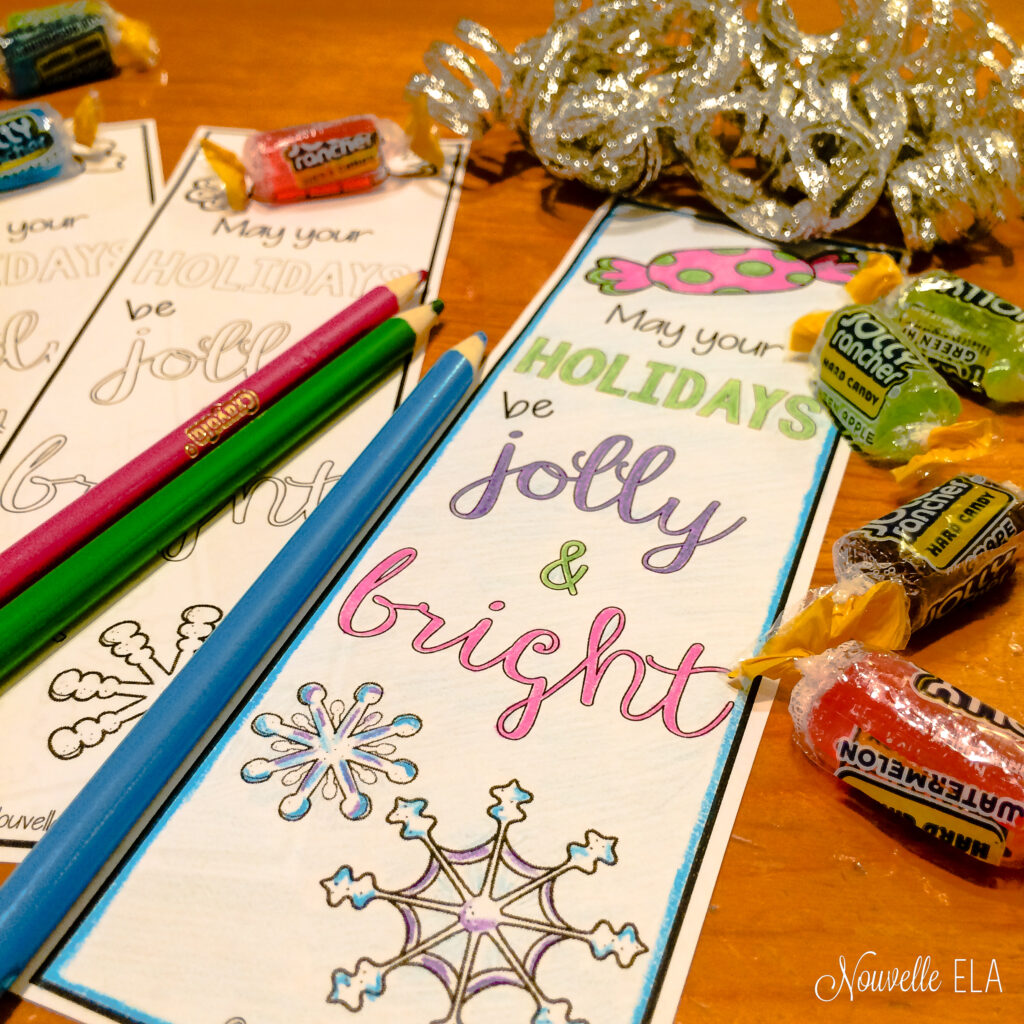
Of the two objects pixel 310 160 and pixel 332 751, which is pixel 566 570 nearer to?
pixel 332 751

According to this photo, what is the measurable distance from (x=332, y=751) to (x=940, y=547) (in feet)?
1.00

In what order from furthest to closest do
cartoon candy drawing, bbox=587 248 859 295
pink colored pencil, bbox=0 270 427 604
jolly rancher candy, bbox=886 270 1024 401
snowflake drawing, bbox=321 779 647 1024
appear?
1. cartoon candy drawing, bbox=587 248 859 295
2. jolly rancher candy, bbox=886 270 1024 401
3. pink colored pencil, bbox=0 270 427 604
4. snowflake drawing, bbox=321 779 647 1024

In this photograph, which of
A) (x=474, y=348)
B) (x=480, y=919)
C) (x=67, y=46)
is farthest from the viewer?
(x=67, y=46)

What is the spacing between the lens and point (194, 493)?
528 mm

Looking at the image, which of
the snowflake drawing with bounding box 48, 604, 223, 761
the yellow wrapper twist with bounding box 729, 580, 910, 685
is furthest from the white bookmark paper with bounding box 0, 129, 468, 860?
the yellow wrapper twist with bounding box 729, 580, 910, 685

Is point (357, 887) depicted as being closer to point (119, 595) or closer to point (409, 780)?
point (409, 780)

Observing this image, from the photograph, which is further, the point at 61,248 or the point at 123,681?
the point at 61,248

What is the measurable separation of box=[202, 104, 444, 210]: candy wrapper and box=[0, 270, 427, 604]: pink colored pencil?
0.17 meters

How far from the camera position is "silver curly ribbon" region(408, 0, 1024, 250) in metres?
0.69

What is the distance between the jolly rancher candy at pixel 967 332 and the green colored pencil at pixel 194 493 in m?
0.32

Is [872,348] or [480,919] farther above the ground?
[872,348]

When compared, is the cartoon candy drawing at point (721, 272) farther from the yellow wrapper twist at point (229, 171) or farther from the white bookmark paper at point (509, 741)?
the yellow wrapper twist at point (229, 171)

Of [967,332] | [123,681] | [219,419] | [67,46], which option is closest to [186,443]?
[219,419]

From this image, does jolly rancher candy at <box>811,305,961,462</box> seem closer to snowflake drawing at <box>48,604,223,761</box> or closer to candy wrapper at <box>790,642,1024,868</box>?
candy wrapper at <box>790,642,1024,868</box>
